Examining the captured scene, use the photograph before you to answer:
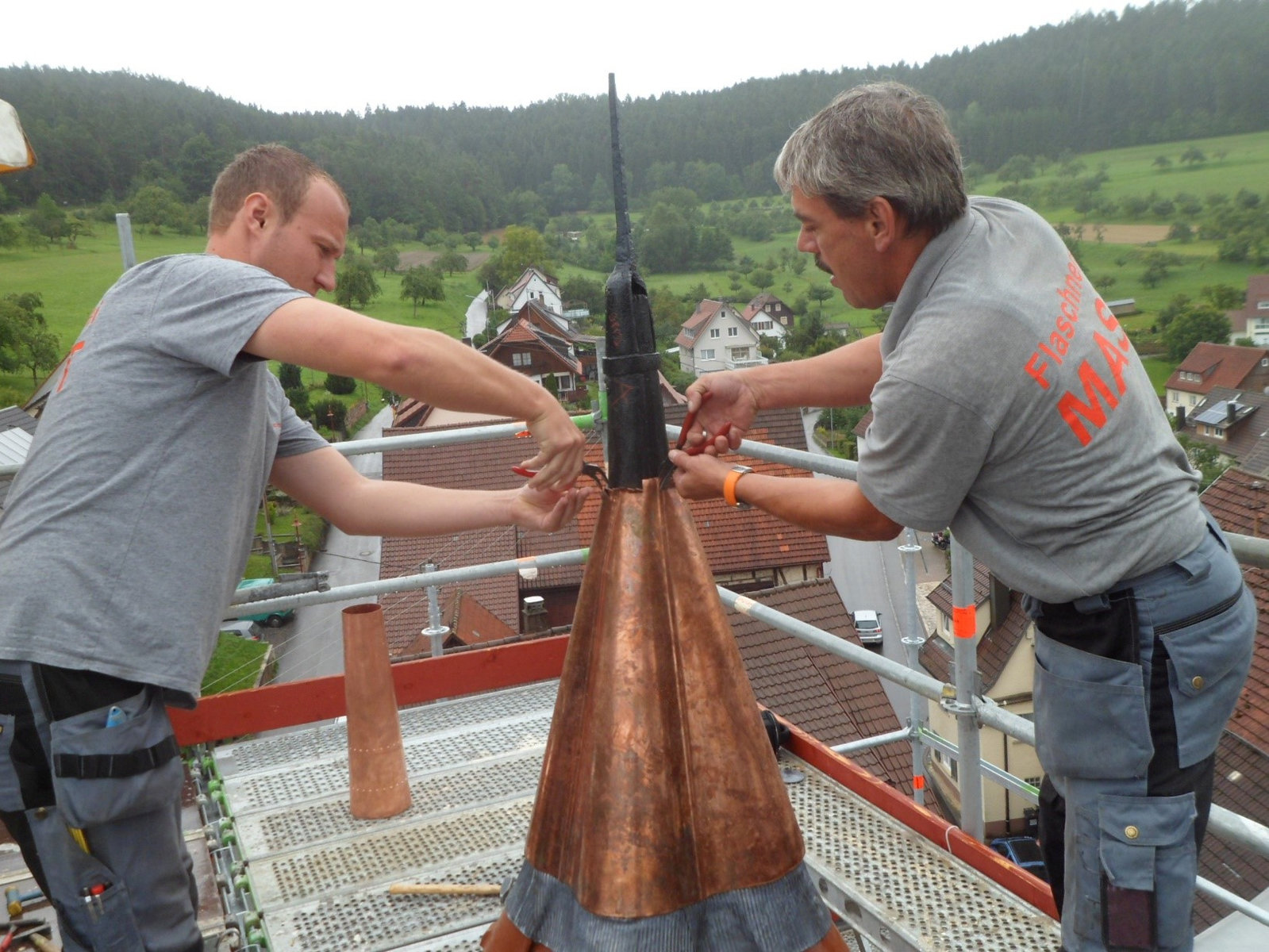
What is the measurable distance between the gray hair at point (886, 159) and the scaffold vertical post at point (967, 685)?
1178mm

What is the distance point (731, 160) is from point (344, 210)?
4666cm

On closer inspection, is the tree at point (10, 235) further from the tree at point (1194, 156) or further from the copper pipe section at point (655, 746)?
the tree at point (1194, 156)

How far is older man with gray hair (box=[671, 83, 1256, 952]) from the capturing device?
5.84 feet

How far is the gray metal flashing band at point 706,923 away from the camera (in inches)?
79.2

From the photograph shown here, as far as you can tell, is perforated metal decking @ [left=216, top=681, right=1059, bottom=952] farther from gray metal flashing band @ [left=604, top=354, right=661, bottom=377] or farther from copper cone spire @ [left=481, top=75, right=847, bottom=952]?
→ gray metal flashing band @ [left=604, top=354, right=661, bottom=377]

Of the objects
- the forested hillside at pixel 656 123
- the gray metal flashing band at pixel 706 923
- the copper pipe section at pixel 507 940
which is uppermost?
the forested hillside at pixel 656 123

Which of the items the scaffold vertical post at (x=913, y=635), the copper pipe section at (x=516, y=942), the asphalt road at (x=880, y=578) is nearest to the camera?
the copper pipe section at (x=516, y=942)

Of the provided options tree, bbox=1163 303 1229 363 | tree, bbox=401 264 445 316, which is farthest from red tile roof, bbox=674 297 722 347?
tree, bbox=1163 303 1229 363

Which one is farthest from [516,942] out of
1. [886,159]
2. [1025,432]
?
[886,159]

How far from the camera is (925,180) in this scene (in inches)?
74.8

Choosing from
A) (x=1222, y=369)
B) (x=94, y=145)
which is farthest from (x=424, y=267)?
(x=1222, y=369)

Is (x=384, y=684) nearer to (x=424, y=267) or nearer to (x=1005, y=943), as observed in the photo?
(x=1005, y=943)

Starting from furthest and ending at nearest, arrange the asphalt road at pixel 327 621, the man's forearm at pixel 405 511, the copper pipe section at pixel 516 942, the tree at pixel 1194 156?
the tree at pixel 1194 156, the asphalt road at pixel 327 621, the man's forearm at pixel 405 511, the copper pipe section at pixel 516 942

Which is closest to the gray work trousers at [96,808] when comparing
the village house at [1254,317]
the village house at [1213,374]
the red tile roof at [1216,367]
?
the village house at [1213,374]
